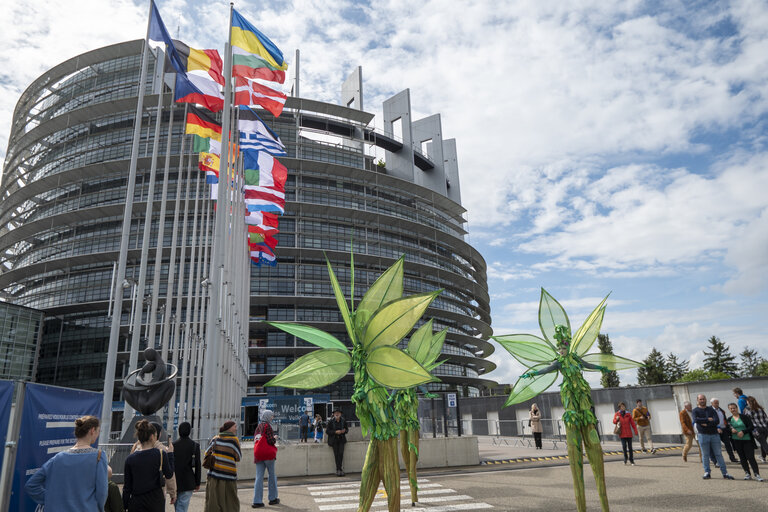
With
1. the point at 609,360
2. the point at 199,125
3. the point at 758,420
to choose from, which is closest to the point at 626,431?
the point at 758,420

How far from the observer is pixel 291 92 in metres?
61.0

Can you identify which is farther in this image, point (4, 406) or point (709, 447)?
point (709, 447)

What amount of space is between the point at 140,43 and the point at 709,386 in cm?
6045

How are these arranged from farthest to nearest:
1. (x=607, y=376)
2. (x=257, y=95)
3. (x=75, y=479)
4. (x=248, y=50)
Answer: (x=607, y=376), (x=257, y=95), (x=248, y=50), (x=75, y=479)

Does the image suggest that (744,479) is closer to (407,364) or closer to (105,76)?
(407,364)

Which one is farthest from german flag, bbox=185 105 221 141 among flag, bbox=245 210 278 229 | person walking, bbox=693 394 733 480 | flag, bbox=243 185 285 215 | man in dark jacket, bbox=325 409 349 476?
person walking, bbox=693 394 733 480

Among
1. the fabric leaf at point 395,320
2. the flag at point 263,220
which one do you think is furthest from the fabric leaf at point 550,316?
the flag at point 263,220

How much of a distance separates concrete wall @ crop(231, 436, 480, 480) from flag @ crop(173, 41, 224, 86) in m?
12.8

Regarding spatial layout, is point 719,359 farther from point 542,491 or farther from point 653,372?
point 542,491

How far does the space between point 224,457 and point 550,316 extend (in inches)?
226

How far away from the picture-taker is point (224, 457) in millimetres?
7496

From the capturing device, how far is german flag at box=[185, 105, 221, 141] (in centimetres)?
1919

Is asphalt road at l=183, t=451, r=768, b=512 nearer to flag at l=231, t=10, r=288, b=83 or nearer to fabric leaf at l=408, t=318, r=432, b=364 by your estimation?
fabric leaf at l=408, t=318, r=432, b=364

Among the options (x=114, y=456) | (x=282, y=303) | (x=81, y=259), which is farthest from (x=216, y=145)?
(x=81, y=259)
